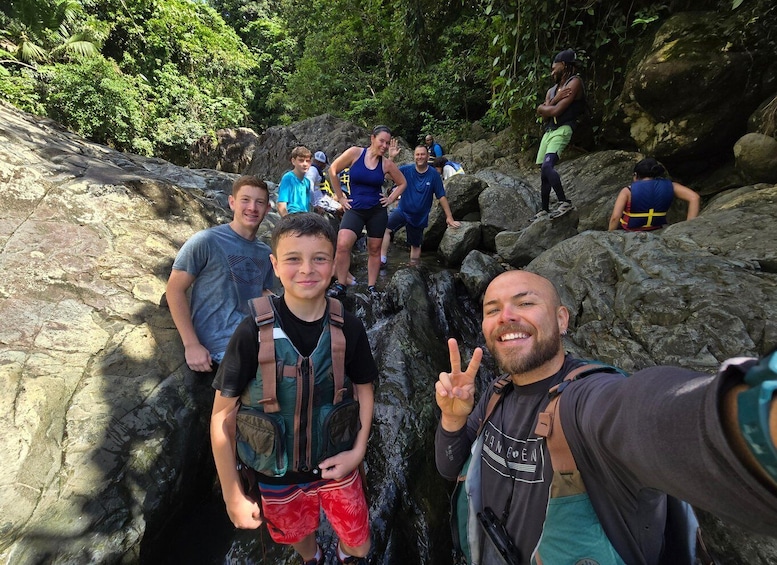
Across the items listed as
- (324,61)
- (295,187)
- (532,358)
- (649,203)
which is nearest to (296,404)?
(532,358)

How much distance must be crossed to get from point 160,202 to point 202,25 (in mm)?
22828

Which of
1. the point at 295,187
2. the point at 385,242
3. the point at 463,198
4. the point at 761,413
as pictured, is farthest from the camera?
the point at 463,198

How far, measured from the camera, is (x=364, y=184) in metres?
4.74

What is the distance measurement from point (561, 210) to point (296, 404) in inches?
242

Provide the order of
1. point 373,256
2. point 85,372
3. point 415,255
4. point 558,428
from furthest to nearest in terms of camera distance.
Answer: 1. point 415,255
2. point 373,256
3. point 85,372
4. point 558,428

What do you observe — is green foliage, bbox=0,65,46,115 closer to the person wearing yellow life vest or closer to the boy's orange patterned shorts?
the boy's orange patterned shorts

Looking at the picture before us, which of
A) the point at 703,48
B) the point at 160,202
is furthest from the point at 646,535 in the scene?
the point at 703,48

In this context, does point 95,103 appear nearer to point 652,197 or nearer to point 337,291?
point 337,291

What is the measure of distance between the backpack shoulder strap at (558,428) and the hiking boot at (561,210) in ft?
18.3

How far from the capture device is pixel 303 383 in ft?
6.15

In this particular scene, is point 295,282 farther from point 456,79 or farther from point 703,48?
point 456,79

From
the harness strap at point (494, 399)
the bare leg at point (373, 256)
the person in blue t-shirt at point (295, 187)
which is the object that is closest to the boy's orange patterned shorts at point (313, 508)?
the harness strap at point (494, 399)

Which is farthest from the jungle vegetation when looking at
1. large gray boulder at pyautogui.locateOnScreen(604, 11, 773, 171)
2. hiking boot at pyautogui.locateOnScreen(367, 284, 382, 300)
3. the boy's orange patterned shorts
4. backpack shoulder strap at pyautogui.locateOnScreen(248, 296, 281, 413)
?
the boy's orange patterned shorts

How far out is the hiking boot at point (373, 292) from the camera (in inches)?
216
